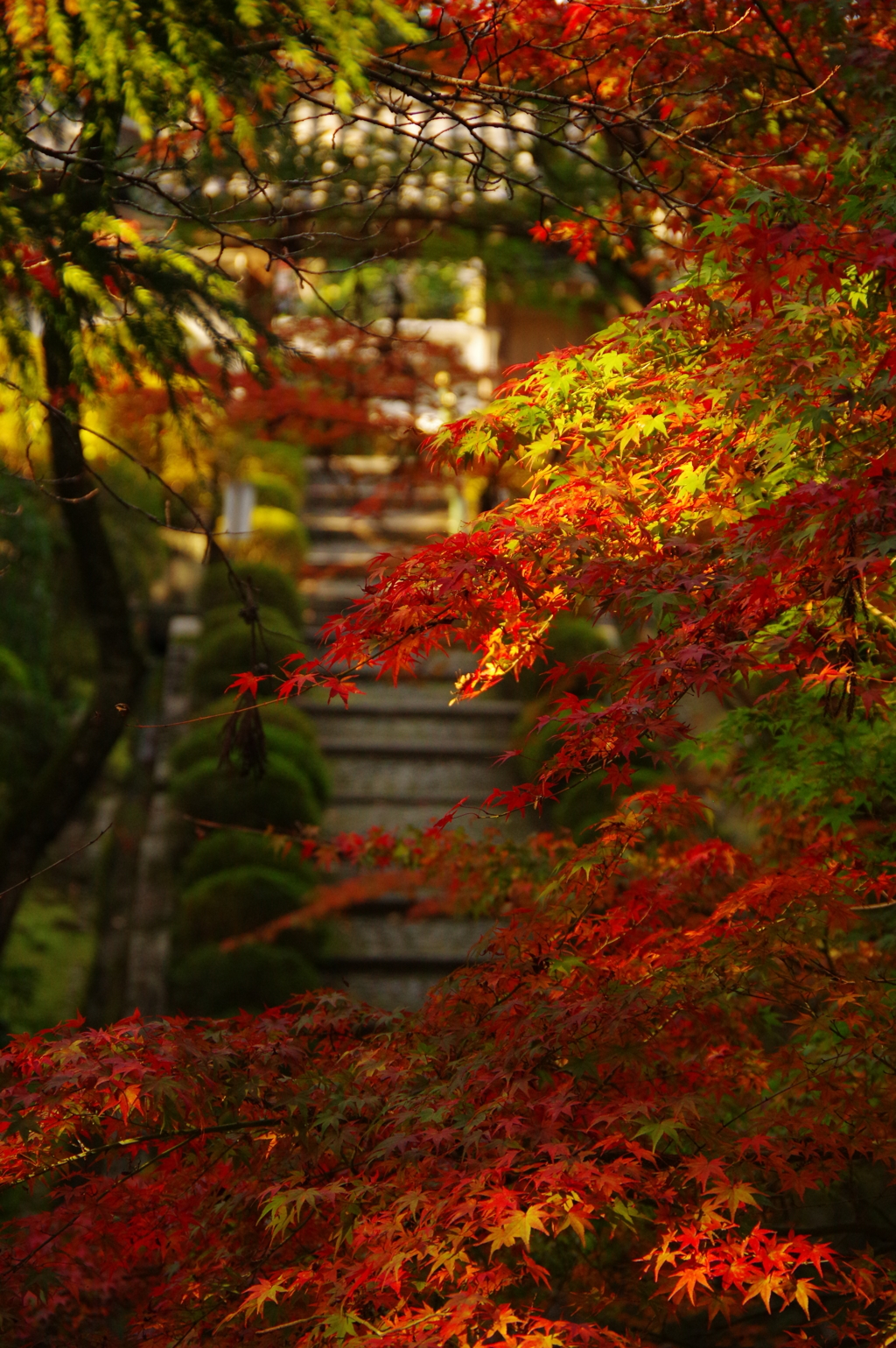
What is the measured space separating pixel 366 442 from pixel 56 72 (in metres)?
9.03

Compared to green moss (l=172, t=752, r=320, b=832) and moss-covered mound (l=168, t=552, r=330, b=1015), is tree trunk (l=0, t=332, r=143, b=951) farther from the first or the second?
green moss (l=172, t=752, r=320, b=832)

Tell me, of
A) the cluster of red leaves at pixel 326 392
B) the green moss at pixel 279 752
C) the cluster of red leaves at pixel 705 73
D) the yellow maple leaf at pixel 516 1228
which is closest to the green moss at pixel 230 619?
the green moss at pixel 279 752

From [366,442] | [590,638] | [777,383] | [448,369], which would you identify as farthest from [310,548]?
[777,383]

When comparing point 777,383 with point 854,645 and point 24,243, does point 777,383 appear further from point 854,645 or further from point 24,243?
point 24,243

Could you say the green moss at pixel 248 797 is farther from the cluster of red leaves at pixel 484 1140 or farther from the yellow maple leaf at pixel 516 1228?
the yellow maple leaf at pixel 516 1228

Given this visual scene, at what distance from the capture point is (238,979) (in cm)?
705

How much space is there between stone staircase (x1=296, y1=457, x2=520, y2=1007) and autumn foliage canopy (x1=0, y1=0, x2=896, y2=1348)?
2.94 m

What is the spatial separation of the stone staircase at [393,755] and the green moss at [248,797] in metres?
0.71

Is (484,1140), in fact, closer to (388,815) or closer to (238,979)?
(238,979)

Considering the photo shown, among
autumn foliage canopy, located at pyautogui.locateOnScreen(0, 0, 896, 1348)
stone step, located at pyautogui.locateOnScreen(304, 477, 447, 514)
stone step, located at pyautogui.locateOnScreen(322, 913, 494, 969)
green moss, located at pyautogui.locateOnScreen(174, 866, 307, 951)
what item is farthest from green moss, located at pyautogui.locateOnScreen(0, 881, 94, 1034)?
autumn foliage canopy, located at pyautogui.locateOnScreen(0, 0, 896, 1348)

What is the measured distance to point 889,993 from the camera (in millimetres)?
3104

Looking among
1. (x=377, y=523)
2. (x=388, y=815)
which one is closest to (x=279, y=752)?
(x=388, y=815)

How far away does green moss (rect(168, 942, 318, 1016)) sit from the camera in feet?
23.0

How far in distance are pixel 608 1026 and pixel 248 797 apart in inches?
220
